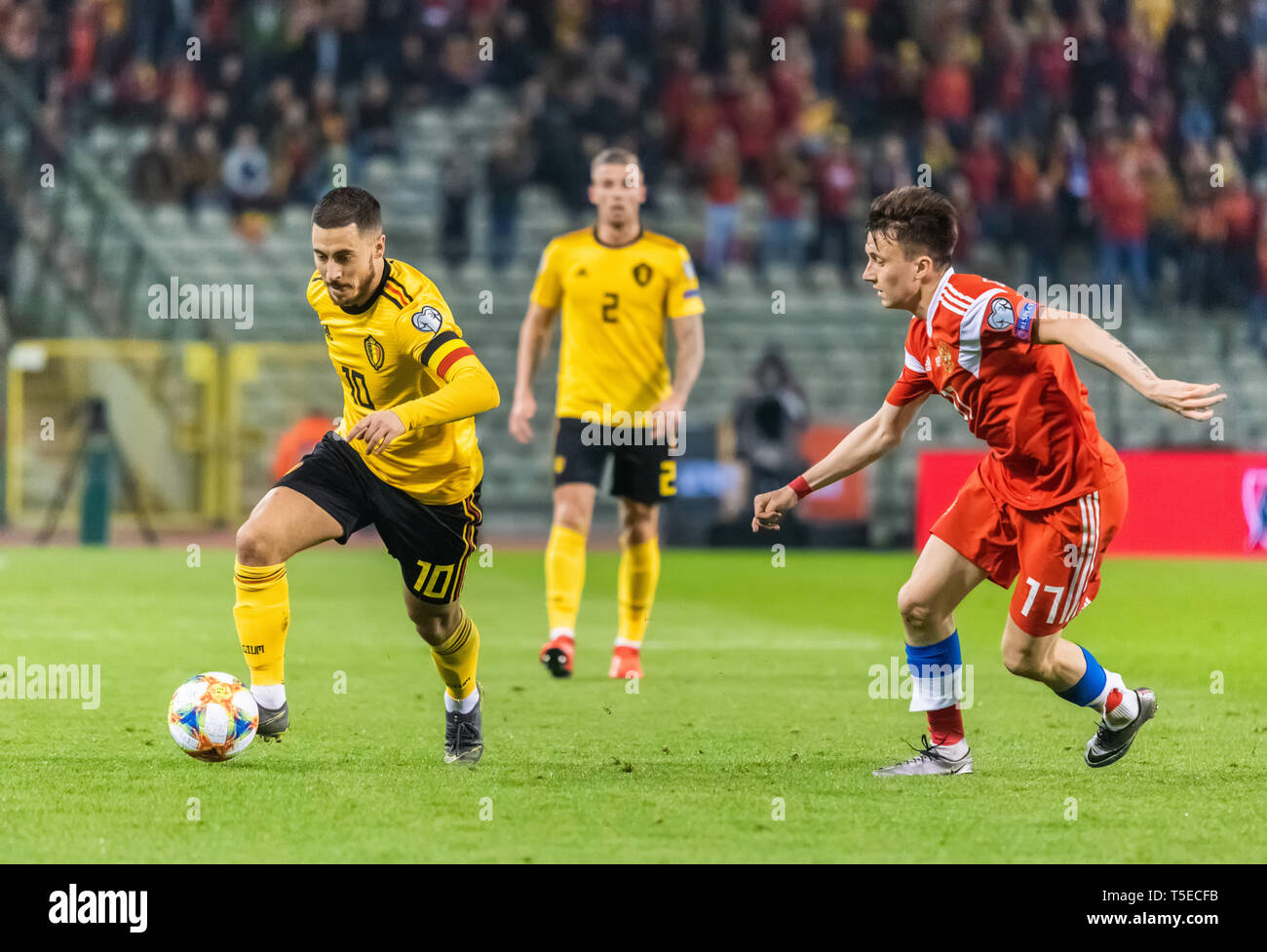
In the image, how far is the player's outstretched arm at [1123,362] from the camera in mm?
4566

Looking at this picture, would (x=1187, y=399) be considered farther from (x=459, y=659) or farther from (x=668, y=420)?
(x=668, y=420)

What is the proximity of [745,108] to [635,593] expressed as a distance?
542 inches

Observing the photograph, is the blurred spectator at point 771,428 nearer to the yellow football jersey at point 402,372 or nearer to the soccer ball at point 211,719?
the yellow football jersey at point 402,372

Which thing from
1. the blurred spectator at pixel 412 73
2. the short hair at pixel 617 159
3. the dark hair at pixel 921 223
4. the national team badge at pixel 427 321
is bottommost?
the national team badge at pixel 427 321

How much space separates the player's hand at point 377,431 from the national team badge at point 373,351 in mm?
654

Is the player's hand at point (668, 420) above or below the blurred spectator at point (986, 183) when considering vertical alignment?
below

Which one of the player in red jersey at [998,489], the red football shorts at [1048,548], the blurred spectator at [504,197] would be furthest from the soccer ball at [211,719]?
the blurred spectator at [504,197]

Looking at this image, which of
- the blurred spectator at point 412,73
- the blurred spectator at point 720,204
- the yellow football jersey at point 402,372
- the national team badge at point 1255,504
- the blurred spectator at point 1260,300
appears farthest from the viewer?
the blurred spectator at point 412,73

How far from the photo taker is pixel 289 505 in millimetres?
5801

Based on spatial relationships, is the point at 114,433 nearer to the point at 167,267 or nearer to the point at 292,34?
the point at 167,267

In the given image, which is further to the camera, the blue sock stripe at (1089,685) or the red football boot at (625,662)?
the red football boot at (625,662)

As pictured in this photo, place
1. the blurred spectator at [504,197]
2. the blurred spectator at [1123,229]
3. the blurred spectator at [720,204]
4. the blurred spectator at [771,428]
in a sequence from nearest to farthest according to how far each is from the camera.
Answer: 1. the blurred spectator at [771,428]
2. the blurred spectator at [504,197]
3. the blurred spectator at [720,204]
4. the blurred spectator at [1123,229]

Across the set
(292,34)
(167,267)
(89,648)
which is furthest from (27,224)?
(89,648)
